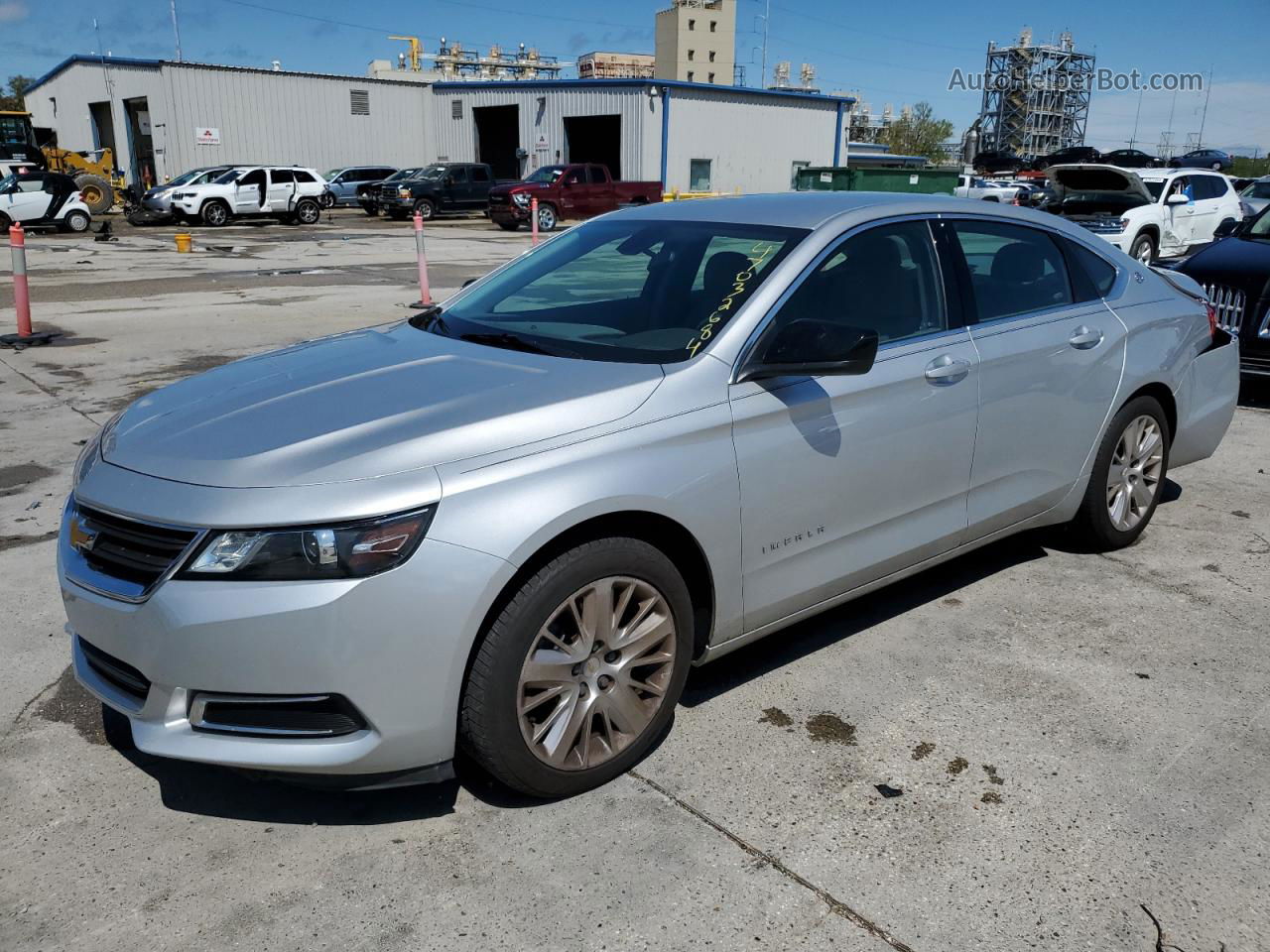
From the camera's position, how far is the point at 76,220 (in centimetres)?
2839

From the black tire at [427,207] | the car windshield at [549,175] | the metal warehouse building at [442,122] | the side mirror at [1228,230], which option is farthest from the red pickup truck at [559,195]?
the side mirror at [1228,230]

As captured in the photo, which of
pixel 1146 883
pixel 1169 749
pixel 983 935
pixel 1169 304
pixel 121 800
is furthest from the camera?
pixel 1169 304

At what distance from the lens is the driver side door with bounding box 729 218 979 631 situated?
3297mm

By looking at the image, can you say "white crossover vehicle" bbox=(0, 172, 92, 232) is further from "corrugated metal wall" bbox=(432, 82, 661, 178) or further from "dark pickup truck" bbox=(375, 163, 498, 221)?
"corrugated metal wall" bbox=(432, 82, 661, 178)

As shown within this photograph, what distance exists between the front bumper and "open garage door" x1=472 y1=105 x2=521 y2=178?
159 feet

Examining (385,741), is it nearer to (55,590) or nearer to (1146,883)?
(1146,883)

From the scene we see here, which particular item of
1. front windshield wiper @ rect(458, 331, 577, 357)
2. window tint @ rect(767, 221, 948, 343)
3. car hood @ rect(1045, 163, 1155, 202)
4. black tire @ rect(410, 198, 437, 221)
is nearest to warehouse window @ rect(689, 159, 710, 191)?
black tire @ rect(410, 198, 437, 221)

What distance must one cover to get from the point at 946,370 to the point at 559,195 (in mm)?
29203

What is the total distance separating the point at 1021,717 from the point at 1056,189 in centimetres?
1522

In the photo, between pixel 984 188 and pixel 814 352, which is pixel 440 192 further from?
pixel 814 352

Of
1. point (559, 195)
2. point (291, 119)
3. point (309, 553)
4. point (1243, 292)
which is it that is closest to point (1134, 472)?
point (309, 553)

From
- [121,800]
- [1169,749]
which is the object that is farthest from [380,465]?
[1169,749]

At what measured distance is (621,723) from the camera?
3.10 meters

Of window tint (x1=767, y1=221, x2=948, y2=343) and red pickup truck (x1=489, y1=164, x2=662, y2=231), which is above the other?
window tint (x1=767, y1=221, x2=948, y2=343)
